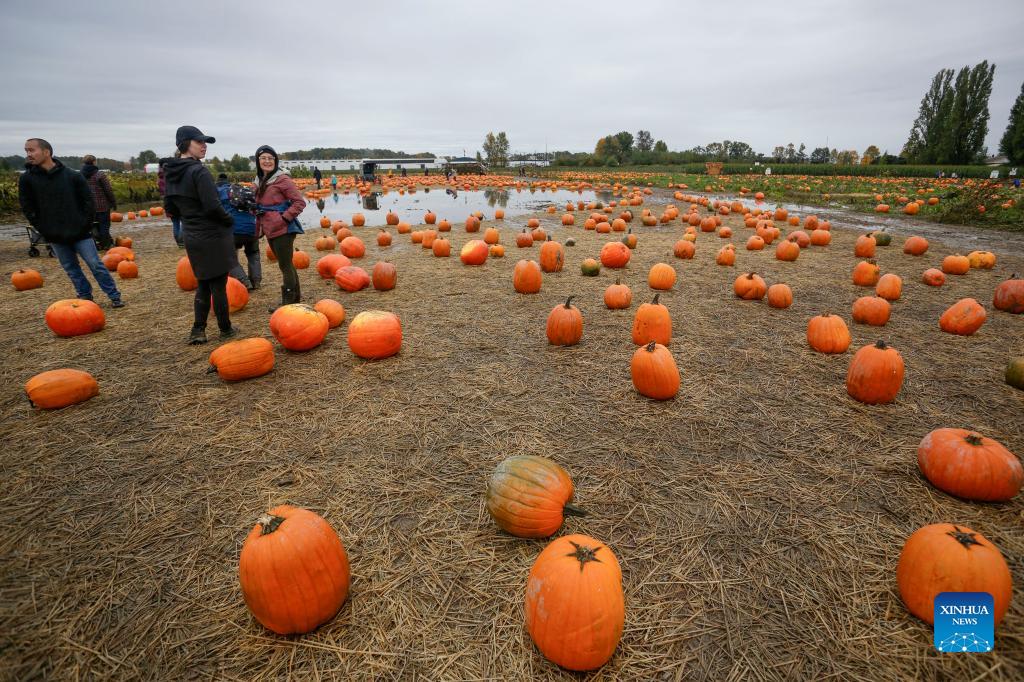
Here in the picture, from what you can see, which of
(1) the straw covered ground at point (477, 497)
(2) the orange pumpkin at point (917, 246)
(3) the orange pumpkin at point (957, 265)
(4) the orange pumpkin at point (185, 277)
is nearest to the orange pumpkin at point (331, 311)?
(1) the straw covered ground at point (477, 497)

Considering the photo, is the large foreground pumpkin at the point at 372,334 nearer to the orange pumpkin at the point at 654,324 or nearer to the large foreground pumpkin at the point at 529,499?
the large foreground pumpkin at the point at 529,499

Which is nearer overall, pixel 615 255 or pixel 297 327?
pixel 297 327

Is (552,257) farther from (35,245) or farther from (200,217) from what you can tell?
(35,245)

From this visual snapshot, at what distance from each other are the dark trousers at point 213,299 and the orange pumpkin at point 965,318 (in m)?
9.29

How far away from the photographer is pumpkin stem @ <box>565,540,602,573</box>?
2037 millimetres

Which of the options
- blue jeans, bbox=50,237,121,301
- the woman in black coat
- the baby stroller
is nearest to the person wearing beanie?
the woman in black coat

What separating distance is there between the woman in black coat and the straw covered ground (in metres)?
0.79

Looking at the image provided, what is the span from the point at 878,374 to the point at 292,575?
4.88 metres

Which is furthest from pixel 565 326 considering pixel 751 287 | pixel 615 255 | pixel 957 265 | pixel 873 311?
pixel 957 265

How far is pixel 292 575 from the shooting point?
213cm

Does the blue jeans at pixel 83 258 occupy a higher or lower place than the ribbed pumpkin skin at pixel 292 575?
higher

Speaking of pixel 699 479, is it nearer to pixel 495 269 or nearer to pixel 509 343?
pixel 509 343

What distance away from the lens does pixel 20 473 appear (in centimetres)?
334

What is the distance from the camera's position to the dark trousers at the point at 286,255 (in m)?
6.47
